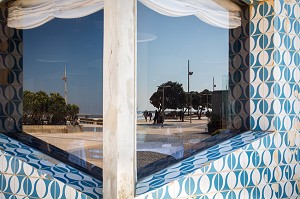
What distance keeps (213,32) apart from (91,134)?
4.52 feet

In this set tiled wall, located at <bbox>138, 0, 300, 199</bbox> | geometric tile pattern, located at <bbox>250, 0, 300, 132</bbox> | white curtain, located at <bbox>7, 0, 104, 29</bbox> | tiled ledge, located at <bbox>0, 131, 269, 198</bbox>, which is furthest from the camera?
geometric tile pattern, located at <bbox>250, 0, 300, 132</bbox>

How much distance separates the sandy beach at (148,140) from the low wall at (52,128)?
0.09ft

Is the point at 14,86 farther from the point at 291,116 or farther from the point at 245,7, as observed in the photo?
the point at 291,116

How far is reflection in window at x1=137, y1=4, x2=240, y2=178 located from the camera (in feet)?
8.97

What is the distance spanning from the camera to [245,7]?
3246 millimetres

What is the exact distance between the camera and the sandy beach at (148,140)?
2.71 metres

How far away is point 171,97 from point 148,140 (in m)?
0.41

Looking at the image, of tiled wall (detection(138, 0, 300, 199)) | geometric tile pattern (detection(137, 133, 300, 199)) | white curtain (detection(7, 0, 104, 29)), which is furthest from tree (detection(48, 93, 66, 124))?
tiled wall (detection(138, 0, 300, 199))

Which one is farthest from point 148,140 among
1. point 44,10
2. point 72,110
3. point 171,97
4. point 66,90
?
point 44,10

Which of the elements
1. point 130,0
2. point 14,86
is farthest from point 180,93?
point 14,86

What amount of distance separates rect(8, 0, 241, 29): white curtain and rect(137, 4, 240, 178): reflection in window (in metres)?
0.06

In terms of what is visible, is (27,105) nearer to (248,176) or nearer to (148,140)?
(148,140)

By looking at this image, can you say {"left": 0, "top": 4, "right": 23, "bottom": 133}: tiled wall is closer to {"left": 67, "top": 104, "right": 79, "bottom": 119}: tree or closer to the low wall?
the low wall

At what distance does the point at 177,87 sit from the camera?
2.93 meters
